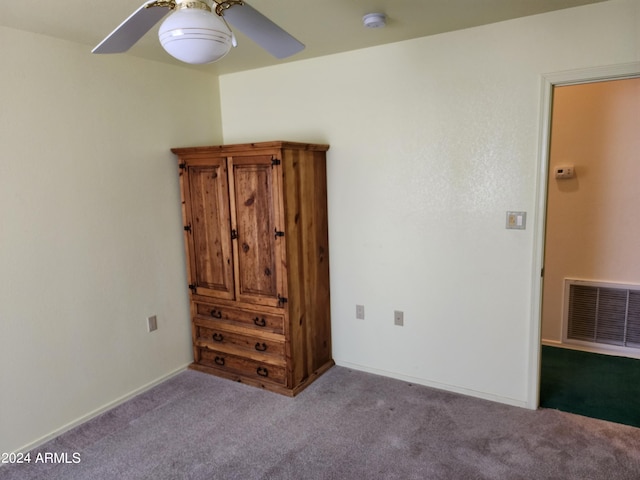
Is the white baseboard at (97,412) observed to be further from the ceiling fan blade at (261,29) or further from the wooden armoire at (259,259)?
the ceiling fan blade at (261,29)

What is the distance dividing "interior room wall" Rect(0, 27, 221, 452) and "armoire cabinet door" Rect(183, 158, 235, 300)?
0.16 metres

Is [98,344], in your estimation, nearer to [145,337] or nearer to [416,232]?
[145,337]

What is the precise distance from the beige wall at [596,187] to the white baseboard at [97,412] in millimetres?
3242

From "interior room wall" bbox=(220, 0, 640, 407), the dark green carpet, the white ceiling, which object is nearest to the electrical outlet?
"interior room wall" bbox=(220, 0, 640, 407)

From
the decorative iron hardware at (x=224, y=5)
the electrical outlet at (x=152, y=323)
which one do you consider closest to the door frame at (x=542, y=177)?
the decorative iron hardware at (x=224, y=5)

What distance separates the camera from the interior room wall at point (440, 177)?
7.99 feet

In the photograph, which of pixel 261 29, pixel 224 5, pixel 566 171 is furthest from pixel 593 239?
pixel 224 5

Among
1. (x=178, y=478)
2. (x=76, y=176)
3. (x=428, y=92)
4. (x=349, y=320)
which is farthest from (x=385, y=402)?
(x=76, y=176)

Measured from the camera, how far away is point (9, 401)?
2303 millimetres

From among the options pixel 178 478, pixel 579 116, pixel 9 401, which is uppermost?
pixel 579 116

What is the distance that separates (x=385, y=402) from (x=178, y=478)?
132 cm

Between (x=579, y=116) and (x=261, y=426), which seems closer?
(x=261, y=426)

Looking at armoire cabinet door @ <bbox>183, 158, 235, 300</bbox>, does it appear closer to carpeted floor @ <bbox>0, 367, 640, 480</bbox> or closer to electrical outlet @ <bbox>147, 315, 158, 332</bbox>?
electrical outlet @ <bbox>147, 315, 158, 332</bbox>

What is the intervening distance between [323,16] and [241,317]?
6.65ft
